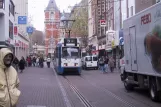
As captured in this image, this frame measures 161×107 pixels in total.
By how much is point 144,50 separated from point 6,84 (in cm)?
1069

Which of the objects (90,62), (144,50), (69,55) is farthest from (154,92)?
(90,62)

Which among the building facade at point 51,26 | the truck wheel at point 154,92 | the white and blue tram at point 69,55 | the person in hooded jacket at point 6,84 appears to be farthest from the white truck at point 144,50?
the building facade at point 51,26

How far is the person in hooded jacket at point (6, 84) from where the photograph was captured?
529 cm

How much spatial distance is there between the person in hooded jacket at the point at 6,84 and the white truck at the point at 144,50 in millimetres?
8809

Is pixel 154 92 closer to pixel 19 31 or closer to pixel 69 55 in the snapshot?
pixel 69 55

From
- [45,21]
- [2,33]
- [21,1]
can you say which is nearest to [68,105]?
[2,33]

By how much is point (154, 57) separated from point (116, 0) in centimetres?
3528

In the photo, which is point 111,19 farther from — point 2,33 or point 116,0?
point 2,33

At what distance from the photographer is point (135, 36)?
659 inches

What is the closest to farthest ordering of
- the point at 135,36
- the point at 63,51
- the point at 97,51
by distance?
1. the point at 135,36
2. the point at 63,51
3. the point at 97,51

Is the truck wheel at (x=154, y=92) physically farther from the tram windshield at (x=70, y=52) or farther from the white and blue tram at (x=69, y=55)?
the tram windshield at (x=70, y=52)

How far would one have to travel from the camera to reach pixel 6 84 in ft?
17.5

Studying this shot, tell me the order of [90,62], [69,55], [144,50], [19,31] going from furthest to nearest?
[19,31] < [90,62] < [69,55] < [144,50]

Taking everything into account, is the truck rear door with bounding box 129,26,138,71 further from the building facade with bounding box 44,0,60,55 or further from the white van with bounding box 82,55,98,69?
the building facade with bounding box 44,0,60,55
